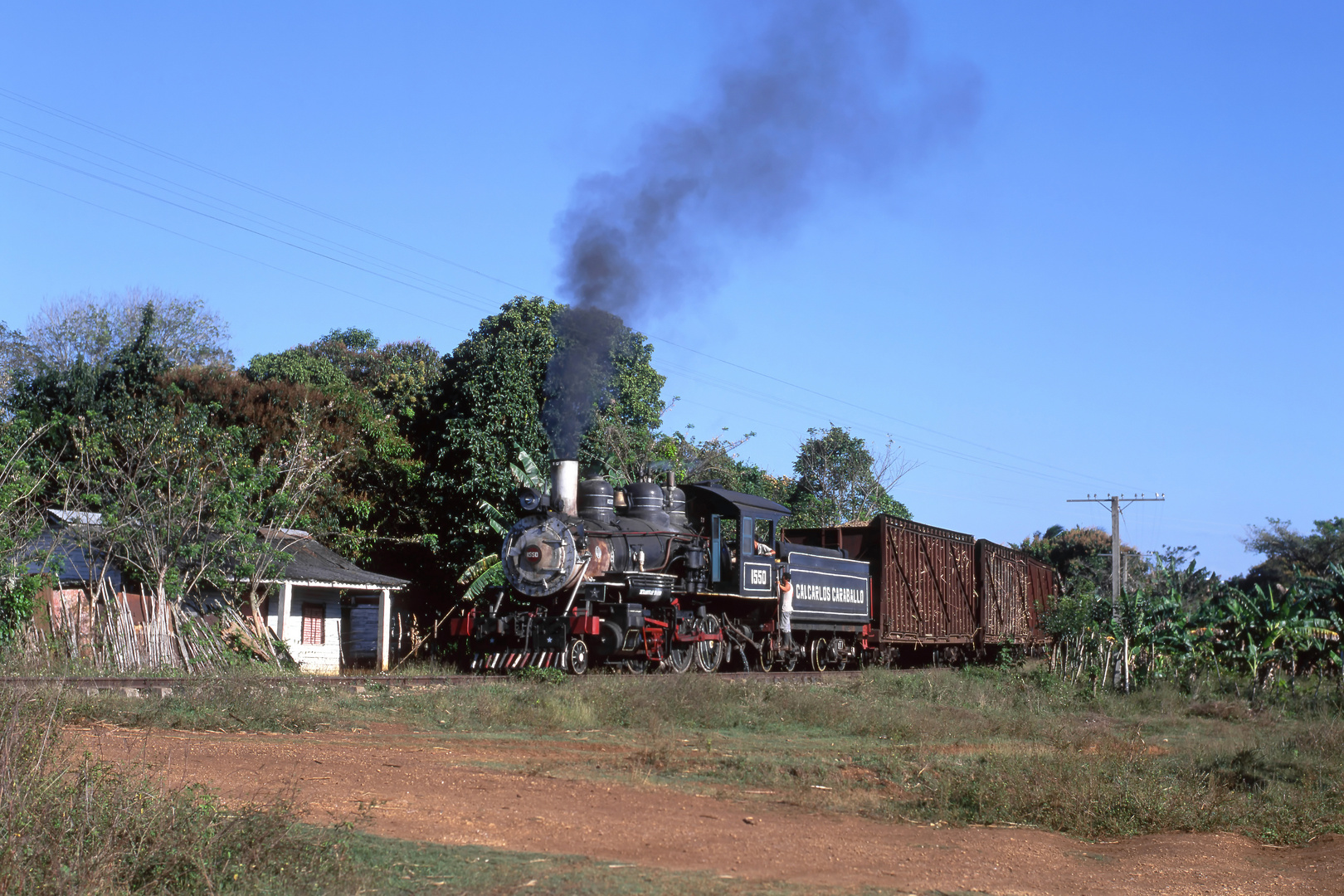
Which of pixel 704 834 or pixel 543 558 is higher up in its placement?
pixel 543 558

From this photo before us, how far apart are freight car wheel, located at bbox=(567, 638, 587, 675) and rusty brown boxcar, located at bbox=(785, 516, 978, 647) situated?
828 cm

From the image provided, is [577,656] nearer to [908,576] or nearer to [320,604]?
[908,576]

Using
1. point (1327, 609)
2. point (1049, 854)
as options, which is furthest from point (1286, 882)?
point (1327, 609)

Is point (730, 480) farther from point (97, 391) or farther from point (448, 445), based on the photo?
point (97, 391)

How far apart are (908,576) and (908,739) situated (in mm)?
12330

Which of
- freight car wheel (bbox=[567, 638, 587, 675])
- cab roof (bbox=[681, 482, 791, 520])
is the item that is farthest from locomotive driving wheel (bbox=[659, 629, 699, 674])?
cab roof (bbox=[681, 482, 791, 520])

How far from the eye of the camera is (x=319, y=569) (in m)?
24.7

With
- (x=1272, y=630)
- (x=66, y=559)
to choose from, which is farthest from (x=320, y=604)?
(x=1272, y=630)

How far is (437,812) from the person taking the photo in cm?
804

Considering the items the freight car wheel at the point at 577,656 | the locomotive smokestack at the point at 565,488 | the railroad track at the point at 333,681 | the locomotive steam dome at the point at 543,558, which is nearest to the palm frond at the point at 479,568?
the locomotive smokestack at the point at 565,488

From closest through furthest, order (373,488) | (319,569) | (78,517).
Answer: (78,517)
(319,569)
(373,488)

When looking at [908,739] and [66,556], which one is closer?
[908,739]

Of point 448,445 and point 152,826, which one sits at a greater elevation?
point 448,445

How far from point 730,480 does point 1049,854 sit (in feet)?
95.0
